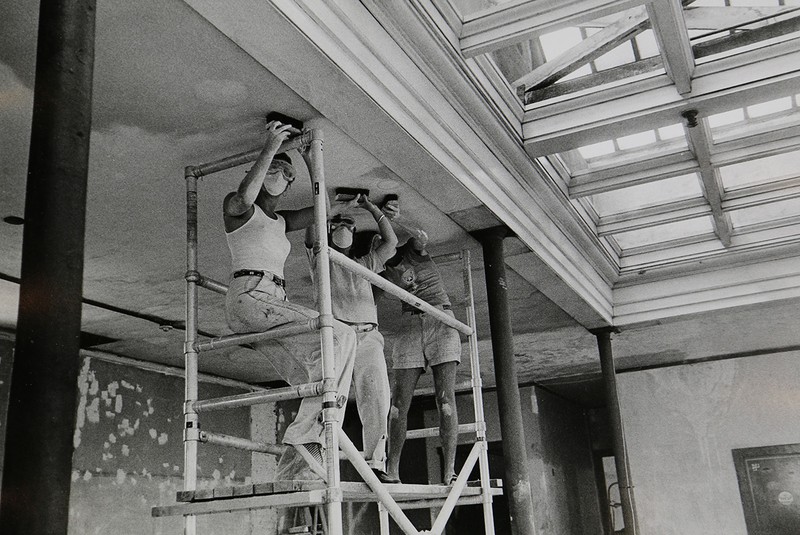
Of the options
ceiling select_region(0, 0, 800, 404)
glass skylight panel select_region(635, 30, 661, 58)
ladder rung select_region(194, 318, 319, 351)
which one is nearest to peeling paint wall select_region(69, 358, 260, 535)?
ceiling select_region(0, 0, 800, 404)

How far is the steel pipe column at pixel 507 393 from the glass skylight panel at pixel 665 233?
3.09 meters

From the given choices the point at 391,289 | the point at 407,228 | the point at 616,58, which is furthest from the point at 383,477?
the point at 616,58

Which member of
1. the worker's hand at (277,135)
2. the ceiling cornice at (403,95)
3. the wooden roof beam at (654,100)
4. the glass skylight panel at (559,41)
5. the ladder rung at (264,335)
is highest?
the glass skylight panel at (559,41)

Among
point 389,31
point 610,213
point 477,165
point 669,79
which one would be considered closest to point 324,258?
point 389,31

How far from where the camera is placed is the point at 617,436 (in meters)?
9.72

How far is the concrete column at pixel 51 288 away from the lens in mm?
1935

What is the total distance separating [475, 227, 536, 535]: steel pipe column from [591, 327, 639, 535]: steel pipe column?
360cm

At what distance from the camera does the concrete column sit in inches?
76.2

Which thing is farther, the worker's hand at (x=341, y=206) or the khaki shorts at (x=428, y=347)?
the khaki shorts at (x=428, y=347)

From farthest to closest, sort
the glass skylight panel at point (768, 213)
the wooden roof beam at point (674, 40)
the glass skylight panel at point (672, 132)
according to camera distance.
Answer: the glass skylight panel at point (768, 213), the glass skylight panel at point (672, 132), the wooden roof beam at point (674, 40)

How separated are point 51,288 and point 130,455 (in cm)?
906

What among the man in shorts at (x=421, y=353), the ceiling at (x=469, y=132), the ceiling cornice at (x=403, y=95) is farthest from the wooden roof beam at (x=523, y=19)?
the man in shorts at (x=421, y=353)

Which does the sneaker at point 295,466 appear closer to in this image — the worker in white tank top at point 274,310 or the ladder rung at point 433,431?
the worker in white tank top at point 274,310

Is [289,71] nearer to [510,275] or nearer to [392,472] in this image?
[392,472]
